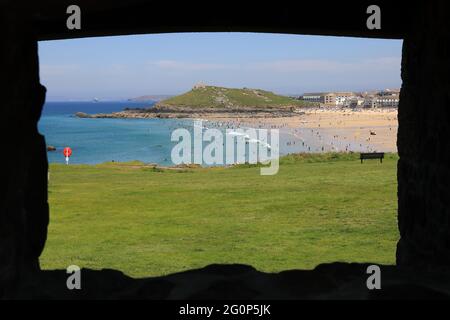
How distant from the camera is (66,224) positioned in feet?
42.5

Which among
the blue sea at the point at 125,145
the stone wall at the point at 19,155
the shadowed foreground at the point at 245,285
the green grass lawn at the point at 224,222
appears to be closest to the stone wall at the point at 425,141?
the shadowed foreground at the point at 245,285

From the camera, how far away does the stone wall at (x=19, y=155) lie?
427cm

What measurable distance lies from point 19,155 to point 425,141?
3934 mm

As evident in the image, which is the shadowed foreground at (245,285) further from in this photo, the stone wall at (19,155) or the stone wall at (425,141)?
the stone wall at (425,141)

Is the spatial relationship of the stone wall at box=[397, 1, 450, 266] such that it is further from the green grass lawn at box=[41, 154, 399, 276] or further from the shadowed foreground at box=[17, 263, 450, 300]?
the green grass lawn at box=[41, 154, 399, 276]

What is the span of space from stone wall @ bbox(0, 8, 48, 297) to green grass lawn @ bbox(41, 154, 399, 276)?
129 inches

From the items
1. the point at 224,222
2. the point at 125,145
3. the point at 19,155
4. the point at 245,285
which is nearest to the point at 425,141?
the point at 245,285

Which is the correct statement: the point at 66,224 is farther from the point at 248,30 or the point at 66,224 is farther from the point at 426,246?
the point at 426,246

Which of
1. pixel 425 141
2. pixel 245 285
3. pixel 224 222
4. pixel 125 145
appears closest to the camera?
pixel 245 285

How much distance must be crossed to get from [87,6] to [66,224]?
29.7ft

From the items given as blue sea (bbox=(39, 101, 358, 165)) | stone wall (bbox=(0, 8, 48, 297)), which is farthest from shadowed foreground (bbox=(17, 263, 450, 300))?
blue sea (bbox=(39, 101, 358, 165))

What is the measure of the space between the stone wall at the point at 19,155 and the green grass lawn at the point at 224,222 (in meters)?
3.28

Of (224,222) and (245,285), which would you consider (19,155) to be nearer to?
(245,285)

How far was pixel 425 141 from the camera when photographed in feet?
17.8
